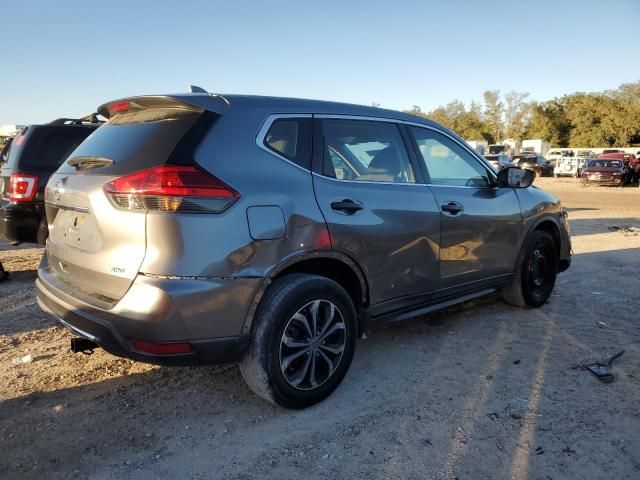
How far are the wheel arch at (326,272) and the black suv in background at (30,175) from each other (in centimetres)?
386

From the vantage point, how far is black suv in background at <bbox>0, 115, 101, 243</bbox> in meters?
5.56

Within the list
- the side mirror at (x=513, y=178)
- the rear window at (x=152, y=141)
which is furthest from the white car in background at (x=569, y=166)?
the rear window at (x=152, y=141)

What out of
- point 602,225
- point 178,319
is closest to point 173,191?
point 178,319

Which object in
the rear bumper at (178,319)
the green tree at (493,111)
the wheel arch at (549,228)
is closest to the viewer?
the rear bumper at (178,319)

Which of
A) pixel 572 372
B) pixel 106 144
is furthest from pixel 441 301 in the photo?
pixel 106 144

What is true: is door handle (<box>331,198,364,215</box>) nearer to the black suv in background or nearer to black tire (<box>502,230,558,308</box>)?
black tire (<box>502,230,558,308</box>)

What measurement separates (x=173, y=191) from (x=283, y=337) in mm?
1012

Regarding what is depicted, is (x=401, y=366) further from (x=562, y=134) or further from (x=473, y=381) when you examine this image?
(x=562, y=134)

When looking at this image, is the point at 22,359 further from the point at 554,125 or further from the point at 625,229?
the point at 554,125

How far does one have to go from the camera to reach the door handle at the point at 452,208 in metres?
3.77

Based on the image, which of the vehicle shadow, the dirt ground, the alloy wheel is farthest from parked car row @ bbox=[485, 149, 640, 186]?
the alloy wheel

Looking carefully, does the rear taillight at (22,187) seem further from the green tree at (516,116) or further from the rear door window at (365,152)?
the green tree at (516,116)

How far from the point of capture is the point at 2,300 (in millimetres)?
5137

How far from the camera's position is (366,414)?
3.04 meters
